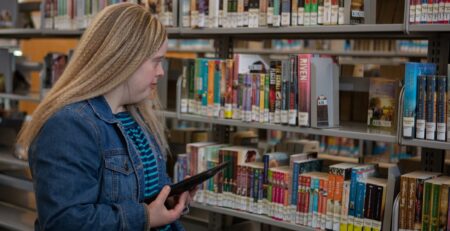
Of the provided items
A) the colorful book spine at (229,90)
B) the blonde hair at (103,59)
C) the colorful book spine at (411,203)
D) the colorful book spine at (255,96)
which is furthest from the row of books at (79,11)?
the colorful book spine at (411,203)

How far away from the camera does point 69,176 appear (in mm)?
1521

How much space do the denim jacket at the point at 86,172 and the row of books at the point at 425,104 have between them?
3.43 ft

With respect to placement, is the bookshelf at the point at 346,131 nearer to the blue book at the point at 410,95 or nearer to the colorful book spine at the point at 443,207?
the blue book at the point at 410,95

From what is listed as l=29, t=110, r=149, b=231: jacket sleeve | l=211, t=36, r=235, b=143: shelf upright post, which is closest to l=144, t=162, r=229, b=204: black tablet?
l=29, t=110, r=149, b=231: jacket sleeve

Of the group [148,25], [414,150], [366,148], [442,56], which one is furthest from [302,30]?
[366,148]

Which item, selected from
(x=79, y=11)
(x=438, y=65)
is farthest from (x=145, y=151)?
(x=79, y=11)

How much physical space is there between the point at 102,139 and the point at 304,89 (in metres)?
1.08

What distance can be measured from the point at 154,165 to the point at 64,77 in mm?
373

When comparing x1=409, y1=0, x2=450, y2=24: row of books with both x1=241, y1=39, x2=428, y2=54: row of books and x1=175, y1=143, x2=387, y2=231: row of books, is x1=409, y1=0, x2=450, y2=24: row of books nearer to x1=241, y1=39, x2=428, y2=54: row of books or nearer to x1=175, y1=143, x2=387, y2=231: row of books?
x1=175, y1=143, x2=387, y2=231: row of books

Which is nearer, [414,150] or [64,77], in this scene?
[64,77]

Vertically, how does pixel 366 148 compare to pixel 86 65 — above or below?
below

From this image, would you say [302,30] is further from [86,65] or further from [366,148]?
[366,148]

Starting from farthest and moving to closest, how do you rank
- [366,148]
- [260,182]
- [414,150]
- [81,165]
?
1. [366,148]
2. [414,150]
3. [260,182]
4. [81,165]

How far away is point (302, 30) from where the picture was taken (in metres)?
2.50
